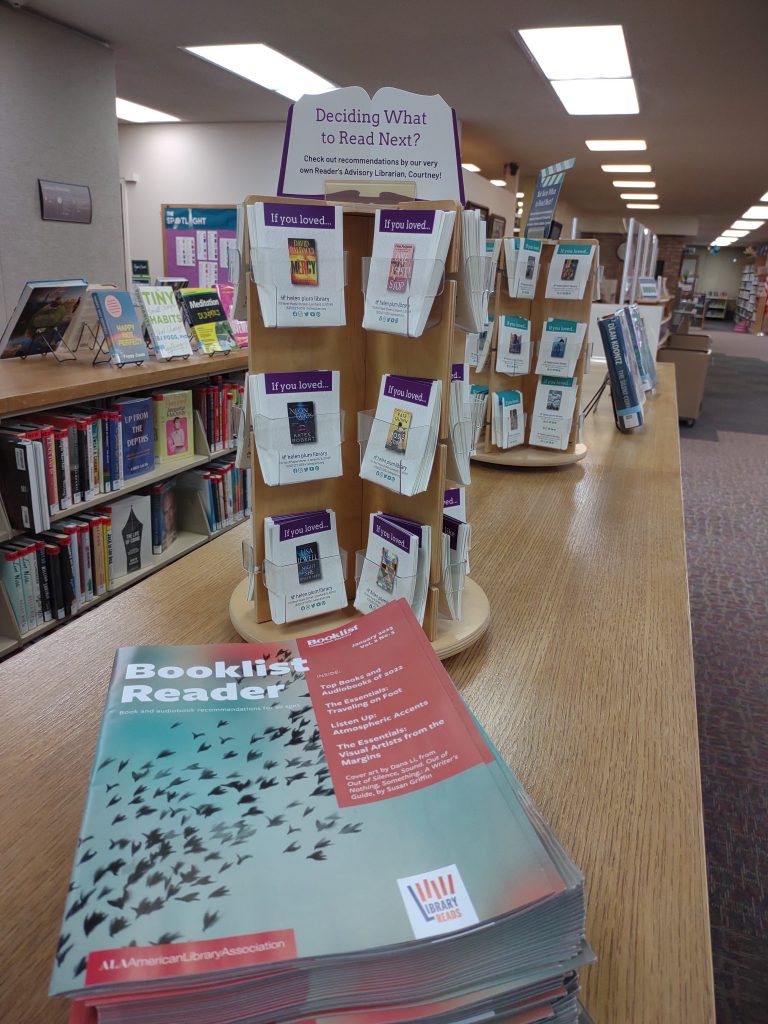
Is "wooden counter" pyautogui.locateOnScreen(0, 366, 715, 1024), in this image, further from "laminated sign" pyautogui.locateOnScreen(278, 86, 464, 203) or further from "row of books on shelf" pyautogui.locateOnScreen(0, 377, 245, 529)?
"row of books on shelf" pyautogui.locateOnScreen(0, 377, 245, 529)

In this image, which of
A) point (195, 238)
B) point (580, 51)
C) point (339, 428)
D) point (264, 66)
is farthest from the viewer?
point (195, 238)

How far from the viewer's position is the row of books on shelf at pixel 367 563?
3.49ft

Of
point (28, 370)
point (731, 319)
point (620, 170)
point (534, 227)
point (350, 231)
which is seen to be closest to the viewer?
point (350, 231)

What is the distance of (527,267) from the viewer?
7.14 ft

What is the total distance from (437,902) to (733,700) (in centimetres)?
280

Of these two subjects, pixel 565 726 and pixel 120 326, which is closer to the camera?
pixel 565 726

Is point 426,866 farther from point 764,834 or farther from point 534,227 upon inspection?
point 534,227

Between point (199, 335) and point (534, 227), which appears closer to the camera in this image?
point (534, 227)

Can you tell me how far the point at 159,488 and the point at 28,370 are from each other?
2.62 ft

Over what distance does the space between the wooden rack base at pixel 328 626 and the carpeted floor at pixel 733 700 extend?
1.22m

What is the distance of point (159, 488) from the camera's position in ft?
10.9

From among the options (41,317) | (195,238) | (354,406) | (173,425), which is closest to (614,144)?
(195,238)

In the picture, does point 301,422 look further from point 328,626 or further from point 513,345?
point 513,345

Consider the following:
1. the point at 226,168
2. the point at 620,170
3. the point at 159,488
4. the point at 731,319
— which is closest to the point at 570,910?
the point at 159,488
